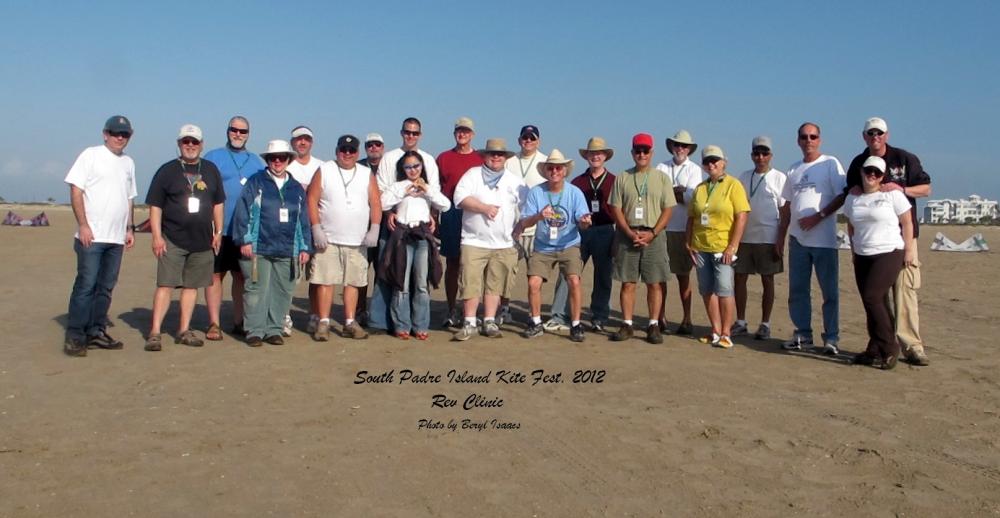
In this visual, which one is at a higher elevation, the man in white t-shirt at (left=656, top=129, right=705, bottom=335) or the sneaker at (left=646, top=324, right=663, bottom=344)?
the man in white t-shirt at (left=656, top=129, right=705, bottom=335)

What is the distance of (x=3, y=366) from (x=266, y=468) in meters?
3.72

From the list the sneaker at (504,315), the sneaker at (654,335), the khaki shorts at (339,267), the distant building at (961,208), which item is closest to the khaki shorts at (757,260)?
the sneaker at (654,335)

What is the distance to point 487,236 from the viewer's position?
829 centimetres

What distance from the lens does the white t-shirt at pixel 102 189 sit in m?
7.21

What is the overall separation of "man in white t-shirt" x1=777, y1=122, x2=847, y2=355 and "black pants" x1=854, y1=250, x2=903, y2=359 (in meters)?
0.57

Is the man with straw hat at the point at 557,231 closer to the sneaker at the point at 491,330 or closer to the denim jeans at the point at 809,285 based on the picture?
the sneaker at the point at 491,330

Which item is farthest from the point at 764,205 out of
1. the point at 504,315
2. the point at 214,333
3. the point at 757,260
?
the point at 214,333

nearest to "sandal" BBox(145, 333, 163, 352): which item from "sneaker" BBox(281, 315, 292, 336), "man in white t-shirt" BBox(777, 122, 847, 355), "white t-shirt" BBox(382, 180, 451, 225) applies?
"sneaker" BBox(281, 315, 292, 336)

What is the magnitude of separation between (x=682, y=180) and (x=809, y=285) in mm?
1701

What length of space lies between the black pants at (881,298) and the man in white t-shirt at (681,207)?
197 centimetres

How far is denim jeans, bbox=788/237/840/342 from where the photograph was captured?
7.87 meters

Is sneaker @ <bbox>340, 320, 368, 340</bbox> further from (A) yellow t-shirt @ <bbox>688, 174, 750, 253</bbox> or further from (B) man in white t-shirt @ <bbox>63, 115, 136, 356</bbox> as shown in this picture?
(A) yellow t-shirt @ <bbox>688, 174, 750, 253</bbox>

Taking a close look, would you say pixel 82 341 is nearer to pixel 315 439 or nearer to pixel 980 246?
pixel 315 439

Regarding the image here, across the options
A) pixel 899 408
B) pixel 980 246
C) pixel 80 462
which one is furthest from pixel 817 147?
pixel 980 246
